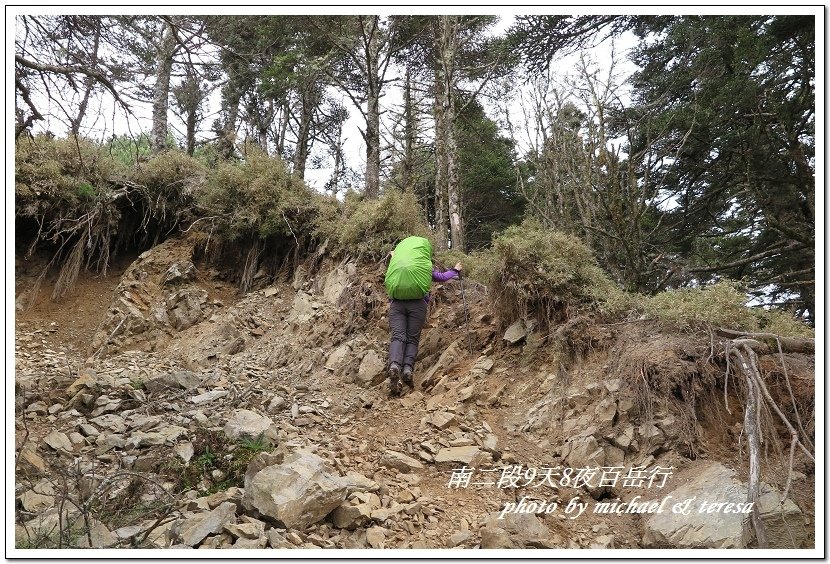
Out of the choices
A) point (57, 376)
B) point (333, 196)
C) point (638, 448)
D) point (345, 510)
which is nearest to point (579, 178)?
point (333, 196)

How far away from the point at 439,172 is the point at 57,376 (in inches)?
276

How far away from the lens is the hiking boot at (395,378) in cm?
533

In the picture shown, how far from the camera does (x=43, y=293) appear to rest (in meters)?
7.65

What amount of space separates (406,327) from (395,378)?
652 mm

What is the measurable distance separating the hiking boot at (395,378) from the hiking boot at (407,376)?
7 centimetres

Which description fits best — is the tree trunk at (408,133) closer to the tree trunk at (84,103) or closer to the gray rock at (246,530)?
the tree trunk at (84,103)

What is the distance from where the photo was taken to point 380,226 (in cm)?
728

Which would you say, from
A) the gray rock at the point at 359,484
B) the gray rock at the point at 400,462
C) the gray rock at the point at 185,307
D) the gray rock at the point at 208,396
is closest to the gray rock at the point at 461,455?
the gray rock at the point at 400,462

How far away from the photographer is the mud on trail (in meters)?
3.19

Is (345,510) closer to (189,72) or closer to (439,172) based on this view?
(189,72)

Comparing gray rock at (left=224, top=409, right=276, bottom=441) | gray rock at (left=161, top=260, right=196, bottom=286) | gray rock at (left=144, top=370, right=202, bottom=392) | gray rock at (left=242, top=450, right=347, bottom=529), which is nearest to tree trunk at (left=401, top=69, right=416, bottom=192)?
gray rock at (left=161, top=260, right=196, bottom=286)

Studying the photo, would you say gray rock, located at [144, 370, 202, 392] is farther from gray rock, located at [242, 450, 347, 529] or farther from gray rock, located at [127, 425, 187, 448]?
gray rock, located at [242, 450, 347, 529]

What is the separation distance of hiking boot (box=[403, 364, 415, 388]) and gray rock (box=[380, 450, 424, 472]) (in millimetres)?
1247

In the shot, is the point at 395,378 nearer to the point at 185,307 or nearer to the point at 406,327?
the point at 406,327
